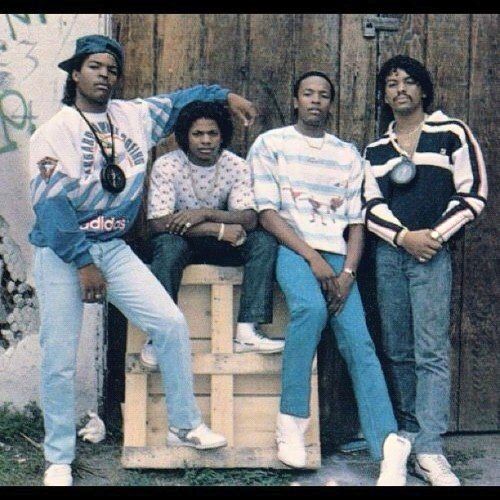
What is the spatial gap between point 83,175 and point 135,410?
1.11 m

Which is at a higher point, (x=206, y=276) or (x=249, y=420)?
(x=206, y=276)

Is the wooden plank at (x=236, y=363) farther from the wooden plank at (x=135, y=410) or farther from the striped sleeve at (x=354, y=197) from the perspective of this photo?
the striped sleeve at (x=354, y=197)

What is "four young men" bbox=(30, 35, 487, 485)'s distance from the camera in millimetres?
4176

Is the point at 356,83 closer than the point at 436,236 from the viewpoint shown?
No

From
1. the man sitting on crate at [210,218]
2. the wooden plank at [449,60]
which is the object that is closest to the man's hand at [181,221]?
the man sitting on crate at [210,218]

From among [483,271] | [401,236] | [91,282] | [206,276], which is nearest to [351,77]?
[401,236]

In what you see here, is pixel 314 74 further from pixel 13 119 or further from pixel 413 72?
pixel 13 119

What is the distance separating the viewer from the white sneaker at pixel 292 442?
4.32 m

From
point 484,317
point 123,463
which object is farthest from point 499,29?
point 123,463

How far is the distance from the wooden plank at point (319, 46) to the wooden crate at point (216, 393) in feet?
3.88

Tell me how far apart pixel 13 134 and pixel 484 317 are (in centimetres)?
266

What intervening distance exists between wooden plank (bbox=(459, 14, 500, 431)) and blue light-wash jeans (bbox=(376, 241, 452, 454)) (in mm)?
629

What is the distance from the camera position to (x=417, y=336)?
14.8 ft

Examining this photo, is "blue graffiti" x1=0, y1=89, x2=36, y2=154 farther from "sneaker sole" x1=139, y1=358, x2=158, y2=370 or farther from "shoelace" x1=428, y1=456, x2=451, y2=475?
"shoelace" x1=428, y1=456, x2=451, y2=475
